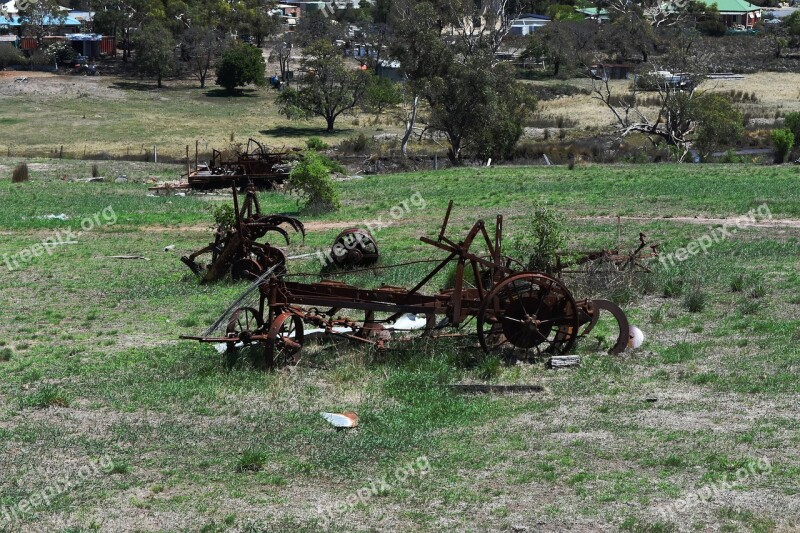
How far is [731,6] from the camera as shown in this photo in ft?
365

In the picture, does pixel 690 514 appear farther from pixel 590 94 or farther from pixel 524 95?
pixel 590 94

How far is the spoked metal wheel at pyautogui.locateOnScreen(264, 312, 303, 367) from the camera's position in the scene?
13.4 metres

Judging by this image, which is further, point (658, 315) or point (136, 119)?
point (136, 119)

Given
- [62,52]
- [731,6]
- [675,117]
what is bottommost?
[675,117]

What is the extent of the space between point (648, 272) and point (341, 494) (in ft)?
30.7

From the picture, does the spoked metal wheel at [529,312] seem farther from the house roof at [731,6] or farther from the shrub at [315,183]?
the house roof at [731,6]

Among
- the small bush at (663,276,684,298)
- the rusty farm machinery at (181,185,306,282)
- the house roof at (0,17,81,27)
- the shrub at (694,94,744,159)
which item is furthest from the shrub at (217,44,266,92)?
the small bush at (663,276,684,298)

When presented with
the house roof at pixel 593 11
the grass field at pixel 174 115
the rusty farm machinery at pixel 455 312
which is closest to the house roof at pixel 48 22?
the grass field at pixel 174 115

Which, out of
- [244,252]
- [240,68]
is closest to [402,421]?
[244,252]

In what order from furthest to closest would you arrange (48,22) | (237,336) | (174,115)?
(48,22) < (174,115) < (237,336)

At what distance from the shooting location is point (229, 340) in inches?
542

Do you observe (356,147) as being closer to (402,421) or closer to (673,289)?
(673,289)

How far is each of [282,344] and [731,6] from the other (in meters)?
108

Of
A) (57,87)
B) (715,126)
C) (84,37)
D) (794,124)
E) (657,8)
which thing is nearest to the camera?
(794,124)
